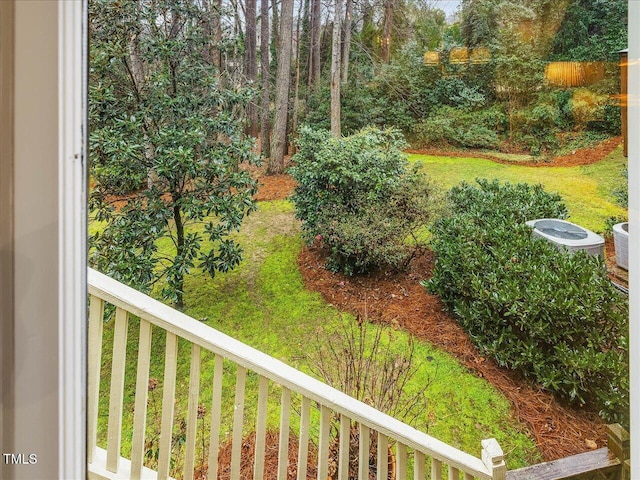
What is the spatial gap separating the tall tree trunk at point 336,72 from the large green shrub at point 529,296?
1.55 feet

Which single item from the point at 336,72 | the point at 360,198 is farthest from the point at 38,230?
the point at 336,72

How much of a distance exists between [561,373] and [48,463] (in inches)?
42.5

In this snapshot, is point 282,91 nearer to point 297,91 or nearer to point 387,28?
point 297,91

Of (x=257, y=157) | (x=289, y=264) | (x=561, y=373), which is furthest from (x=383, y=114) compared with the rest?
(x=561, y=373)

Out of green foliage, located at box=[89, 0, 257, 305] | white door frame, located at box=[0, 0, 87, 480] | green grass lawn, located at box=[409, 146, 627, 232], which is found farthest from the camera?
green foliage, located at box=[89, 0, 257, 305]

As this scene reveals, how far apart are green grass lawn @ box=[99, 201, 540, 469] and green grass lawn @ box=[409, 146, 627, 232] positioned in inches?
21.0

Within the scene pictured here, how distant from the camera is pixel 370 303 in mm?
1175

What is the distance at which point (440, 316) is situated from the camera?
3.71 feet

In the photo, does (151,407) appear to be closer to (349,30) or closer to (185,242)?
(185,242)

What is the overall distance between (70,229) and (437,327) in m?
0.98

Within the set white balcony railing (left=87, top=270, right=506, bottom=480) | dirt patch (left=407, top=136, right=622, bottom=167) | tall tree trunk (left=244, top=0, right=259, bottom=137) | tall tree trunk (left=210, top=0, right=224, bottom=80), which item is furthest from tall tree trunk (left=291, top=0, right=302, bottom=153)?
white balcony railing (left=87, top=270, right=506, bottom=480)

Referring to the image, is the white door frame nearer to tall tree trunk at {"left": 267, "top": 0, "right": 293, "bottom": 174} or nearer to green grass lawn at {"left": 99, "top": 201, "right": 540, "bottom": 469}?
green grass lawn at {"left": 99, "top": 201, "right": 540, "bottom": 469}

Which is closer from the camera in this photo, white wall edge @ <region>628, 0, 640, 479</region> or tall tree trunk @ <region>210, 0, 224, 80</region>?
white wall edge @ <region>628, 0, 640, 479</region>

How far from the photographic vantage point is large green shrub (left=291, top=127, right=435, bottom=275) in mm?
1242
